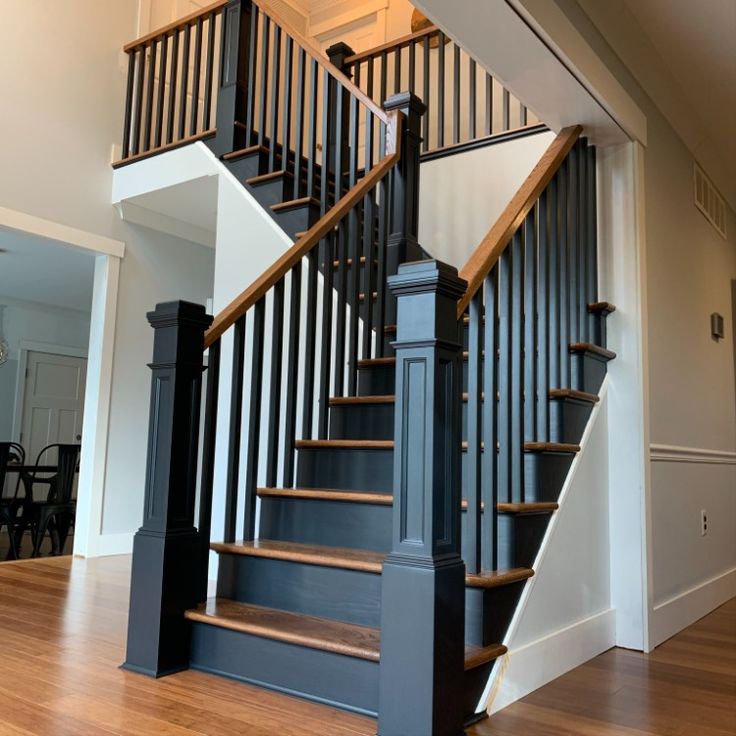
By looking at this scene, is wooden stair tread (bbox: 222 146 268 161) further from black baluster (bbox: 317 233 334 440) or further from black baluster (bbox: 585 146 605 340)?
black baluster (bbox: 585 146 605 340)

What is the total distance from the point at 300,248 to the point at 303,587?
1.23m

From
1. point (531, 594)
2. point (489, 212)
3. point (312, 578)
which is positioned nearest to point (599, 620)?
point (531, 594)

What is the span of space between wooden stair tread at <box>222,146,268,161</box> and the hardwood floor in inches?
97.0

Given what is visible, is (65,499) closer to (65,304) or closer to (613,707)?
(65,304)

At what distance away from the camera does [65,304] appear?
26.8 ft

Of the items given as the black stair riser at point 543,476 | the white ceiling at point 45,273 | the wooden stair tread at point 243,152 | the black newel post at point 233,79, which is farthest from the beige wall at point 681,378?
the white ceiling at point 45,273

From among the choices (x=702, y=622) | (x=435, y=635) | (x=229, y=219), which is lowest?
(x=702, y=622)

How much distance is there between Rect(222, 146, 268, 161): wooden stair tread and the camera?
388cm

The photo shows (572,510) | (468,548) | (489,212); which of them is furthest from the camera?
(489,212)

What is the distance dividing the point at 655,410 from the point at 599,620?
0.88 meters

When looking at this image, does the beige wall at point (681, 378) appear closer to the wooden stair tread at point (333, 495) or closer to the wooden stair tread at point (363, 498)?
the wooden stair tread at point (363, 498)

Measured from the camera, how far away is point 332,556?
2.13 meters

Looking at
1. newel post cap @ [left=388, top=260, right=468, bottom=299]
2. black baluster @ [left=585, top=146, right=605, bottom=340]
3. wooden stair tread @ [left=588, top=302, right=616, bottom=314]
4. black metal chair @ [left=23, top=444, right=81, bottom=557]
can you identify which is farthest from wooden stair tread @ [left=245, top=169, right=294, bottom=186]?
black metal chair @ [left=23, top=444, right=81, bottom=557]

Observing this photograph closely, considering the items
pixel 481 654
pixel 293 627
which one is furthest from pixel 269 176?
pixel 481 654
